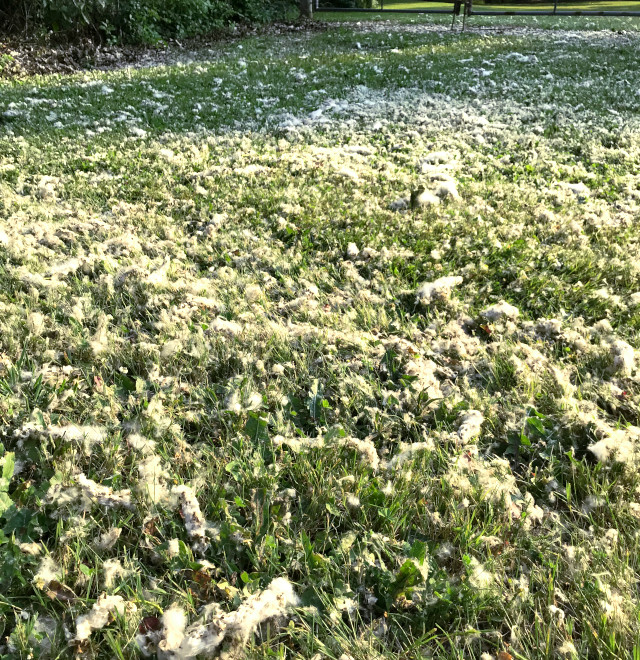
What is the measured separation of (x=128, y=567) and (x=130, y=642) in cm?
26

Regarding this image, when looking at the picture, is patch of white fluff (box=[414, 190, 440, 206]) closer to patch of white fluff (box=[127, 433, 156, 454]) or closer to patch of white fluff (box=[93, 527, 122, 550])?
patch of white fluff (box=[127, 433, 156, 454])

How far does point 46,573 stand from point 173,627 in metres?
0.50

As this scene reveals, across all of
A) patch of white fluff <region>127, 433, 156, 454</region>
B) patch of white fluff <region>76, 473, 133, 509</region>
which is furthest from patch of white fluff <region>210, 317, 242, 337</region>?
patch of white fluff <region>76, 473, 133, 509</region>

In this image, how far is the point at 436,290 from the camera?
3359 mm

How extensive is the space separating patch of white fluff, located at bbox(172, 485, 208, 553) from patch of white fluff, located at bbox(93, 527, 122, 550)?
0.24m

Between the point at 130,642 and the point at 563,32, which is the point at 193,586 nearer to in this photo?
the point at 130,642

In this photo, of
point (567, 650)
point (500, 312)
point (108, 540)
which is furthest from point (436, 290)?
point (108, 540)

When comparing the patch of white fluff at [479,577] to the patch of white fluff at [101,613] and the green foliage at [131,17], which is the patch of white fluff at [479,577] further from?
the green foliage at [131,17]

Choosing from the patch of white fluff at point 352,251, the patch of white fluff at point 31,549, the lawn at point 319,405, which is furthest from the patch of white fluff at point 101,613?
the patch of white fluff at point 352,251

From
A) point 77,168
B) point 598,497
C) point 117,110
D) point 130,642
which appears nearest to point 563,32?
point 117,110

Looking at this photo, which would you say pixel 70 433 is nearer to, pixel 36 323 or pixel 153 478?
pixel 153 478

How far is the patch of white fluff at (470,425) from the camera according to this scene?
2342mm

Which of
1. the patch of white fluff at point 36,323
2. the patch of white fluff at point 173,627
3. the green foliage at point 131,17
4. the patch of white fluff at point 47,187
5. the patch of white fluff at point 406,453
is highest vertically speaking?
the green foliage at point 131,17

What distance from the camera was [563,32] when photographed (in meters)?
18.1
